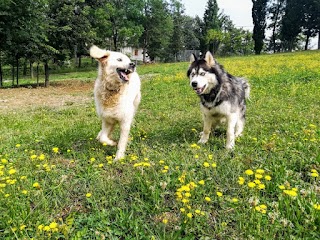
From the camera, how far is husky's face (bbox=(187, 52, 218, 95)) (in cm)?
506

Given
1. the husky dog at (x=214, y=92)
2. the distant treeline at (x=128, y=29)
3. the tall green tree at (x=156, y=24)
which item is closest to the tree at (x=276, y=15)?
the distant treeline at (x=128, y=29)

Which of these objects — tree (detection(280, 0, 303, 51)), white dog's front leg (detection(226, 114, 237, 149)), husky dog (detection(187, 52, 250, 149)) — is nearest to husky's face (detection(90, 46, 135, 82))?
husky dog (detection(187, 52, 250, 149))

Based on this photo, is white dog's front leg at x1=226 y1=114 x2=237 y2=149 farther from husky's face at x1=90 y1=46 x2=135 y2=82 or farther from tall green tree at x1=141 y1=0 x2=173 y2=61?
tall green tree at x1=141 y1=0 x2=173 y2=61

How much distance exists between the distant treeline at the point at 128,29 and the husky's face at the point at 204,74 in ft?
49.3

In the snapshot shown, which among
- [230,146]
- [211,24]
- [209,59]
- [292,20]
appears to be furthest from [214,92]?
[211,24]

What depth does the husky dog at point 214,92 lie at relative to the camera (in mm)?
5105

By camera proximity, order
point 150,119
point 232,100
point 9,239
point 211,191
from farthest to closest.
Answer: point 150,119
point 232,100
point 211,191
point 9,239

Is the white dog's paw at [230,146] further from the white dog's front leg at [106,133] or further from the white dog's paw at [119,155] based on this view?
the white dog's front leg at [106,133]

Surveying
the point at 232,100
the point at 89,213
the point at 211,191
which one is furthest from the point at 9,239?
the point at 232,100

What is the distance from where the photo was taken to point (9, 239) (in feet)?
8.47

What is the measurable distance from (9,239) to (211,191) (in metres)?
1.95

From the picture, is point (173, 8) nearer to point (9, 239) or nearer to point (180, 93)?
point (180, 93)

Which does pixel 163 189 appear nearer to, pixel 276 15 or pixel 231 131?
pixel 231 131

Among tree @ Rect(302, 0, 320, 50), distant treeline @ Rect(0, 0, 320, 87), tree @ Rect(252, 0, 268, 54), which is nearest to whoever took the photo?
distant treeline @ Rect(0, 0, 320, 87)
